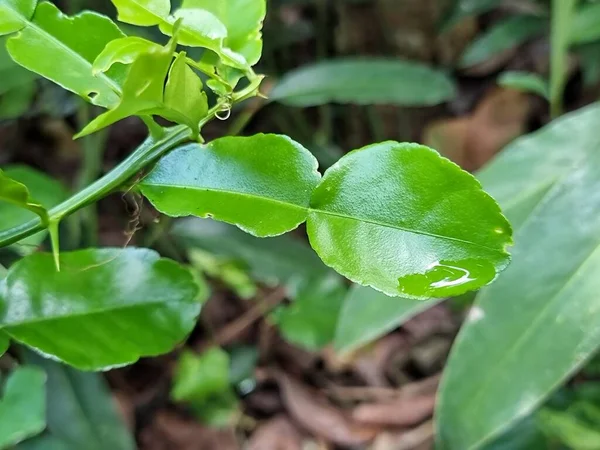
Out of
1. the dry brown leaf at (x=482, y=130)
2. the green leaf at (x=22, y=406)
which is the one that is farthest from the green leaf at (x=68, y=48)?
the dry brown leaf at (x=482, y=130)

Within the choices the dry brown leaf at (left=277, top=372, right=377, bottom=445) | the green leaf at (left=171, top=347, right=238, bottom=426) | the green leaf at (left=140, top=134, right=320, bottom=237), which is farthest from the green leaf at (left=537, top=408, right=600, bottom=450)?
the green leaf at (left=140, top=134, right=320, bottom=237)

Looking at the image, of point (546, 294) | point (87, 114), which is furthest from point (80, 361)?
point (87, 114)

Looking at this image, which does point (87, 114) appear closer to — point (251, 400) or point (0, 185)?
point (251, 400)

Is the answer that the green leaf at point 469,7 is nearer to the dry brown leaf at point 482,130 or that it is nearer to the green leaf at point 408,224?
the dry brown leaf at point 482,130

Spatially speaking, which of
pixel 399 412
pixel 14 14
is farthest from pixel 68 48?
pixel 399 412

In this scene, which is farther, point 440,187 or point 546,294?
point 546,294

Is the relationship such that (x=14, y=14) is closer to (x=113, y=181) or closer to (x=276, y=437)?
(x=113, y=181)
